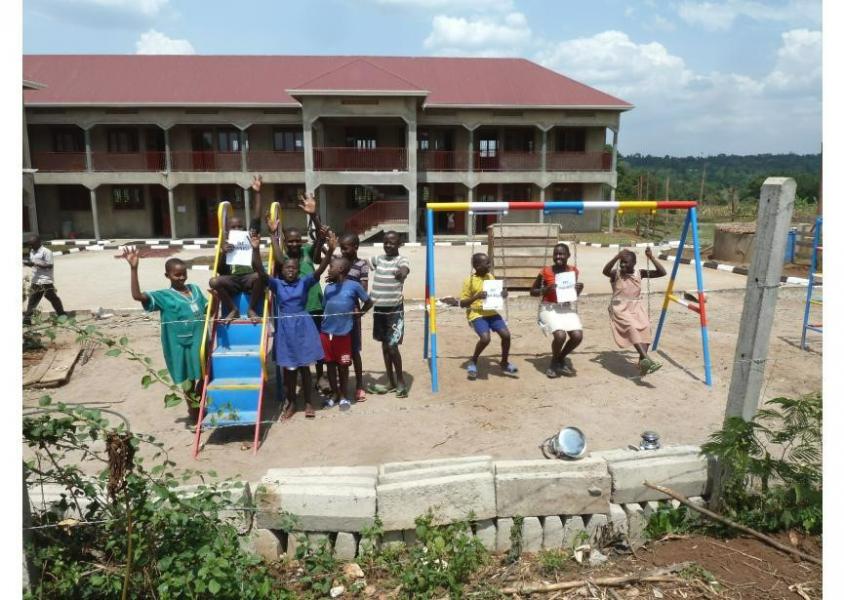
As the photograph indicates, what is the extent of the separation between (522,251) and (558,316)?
5.67 m

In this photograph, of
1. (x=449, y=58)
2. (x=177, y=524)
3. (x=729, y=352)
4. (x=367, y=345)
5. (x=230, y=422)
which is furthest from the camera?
(x=449, y=58)

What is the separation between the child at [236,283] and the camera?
5.77 metres

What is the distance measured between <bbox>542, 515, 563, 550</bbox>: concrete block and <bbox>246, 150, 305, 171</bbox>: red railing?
74.7 ft

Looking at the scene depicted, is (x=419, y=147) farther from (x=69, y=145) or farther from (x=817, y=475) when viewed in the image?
(x=817, y=475)

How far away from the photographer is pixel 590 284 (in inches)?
522

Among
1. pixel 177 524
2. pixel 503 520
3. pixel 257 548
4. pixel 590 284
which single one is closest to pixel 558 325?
pixel 503 520

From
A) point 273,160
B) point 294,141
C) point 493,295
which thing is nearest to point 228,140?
point 294,141

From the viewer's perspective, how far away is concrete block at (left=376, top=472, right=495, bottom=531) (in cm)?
375

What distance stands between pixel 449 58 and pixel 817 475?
28.5 meters

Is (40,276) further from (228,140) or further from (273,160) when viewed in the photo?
(228,140)

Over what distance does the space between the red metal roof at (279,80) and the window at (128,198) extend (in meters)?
3.98

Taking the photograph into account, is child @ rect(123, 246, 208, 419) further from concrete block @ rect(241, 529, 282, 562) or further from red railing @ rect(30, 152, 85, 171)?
red railing @ rect(30, 152, 85, 171)

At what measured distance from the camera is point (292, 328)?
5551 millimetres

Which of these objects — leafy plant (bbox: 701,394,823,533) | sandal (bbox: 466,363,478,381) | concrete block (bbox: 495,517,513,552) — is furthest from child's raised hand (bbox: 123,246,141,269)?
leafy plant (bbox: 701,394,823,533)
